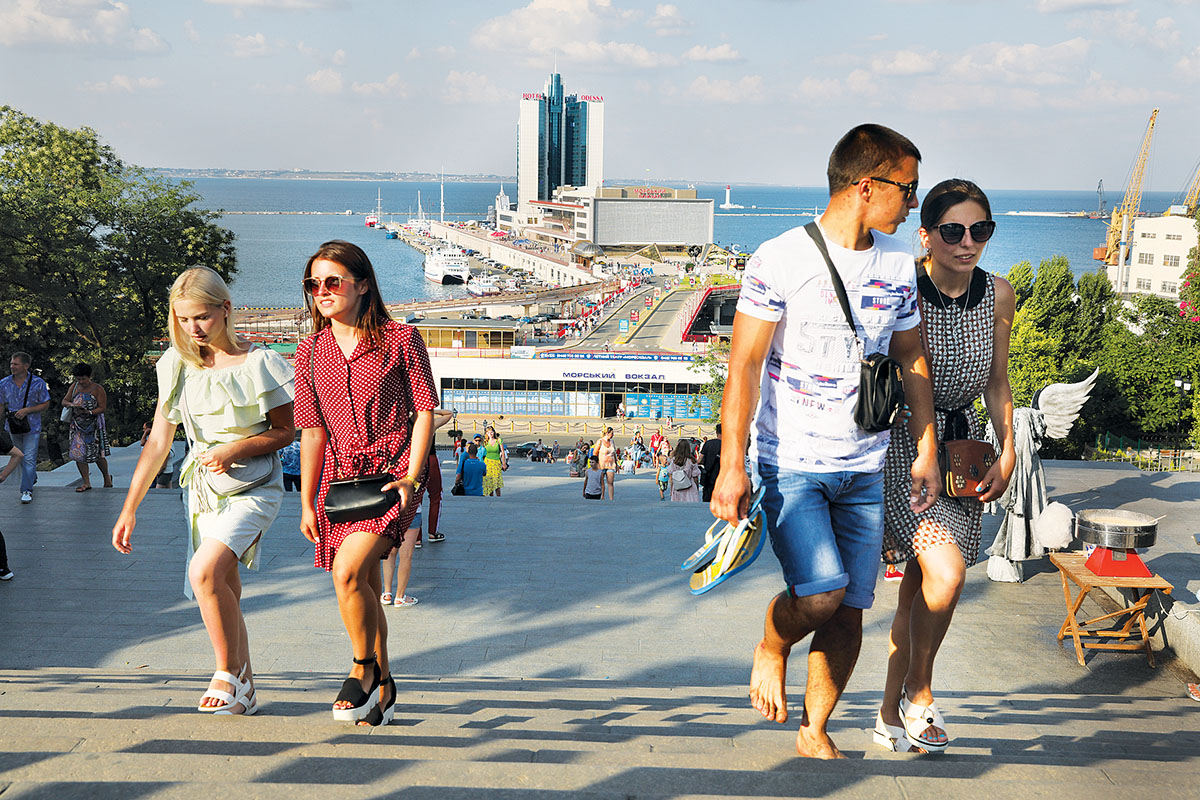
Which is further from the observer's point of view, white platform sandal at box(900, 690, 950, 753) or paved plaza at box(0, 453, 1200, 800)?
white platform sandal at box(900, 690, 950, 753)

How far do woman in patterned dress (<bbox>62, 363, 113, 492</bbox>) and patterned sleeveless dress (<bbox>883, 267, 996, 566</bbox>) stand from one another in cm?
806

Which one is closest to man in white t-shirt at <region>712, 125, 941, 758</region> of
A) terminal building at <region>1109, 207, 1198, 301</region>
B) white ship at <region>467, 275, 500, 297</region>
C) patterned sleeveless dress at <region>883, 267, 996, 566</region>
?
patterned sleeveless dress at <region>883, 267, 996, 566</region>

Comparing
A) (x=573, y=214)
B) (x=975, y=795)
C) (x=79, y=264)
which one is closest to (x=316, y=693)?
(x=975, y=795)

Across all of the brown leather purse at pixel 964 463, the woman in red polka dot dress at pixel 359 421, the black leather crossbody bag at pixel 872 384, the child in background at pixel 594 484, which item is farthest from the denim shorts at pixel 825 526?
the child in background at pixel 594 484

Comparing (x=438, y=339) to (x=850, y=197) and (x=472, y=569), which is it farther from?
(x=850, y=197)

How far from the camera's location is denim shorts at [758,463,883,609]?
9.54 ft

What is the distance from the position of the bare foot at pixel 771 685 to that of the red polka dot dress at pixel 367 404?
1.27 m

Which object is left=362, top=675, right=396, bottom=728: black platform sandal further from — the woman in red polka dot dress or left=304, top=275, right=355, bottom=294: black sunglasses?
left=304, top=275, right=355, bottom=294: black sunglasses

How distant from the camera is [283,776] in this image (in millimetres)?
2650

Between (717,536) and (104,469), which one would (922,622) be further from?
(104,469)

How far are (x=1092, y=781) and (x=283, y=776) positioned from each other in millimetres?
2173

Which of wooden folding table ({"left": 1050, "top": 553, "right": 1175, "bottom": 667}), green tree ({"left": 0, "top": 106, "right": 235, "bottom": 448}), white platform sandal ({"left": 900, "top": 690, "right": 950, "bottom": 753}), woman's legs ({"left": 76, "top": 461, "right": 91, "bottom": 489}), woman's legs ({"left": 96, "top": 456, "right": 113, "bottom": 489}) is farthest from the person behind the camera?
green tree ({"left": 0, "top": 106, "right": 235, "bottom": 448})

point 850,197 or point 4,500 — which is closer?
point 850,197

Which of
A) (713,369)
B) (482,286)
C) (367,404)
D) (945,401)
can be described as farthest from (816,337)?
(482,286)
